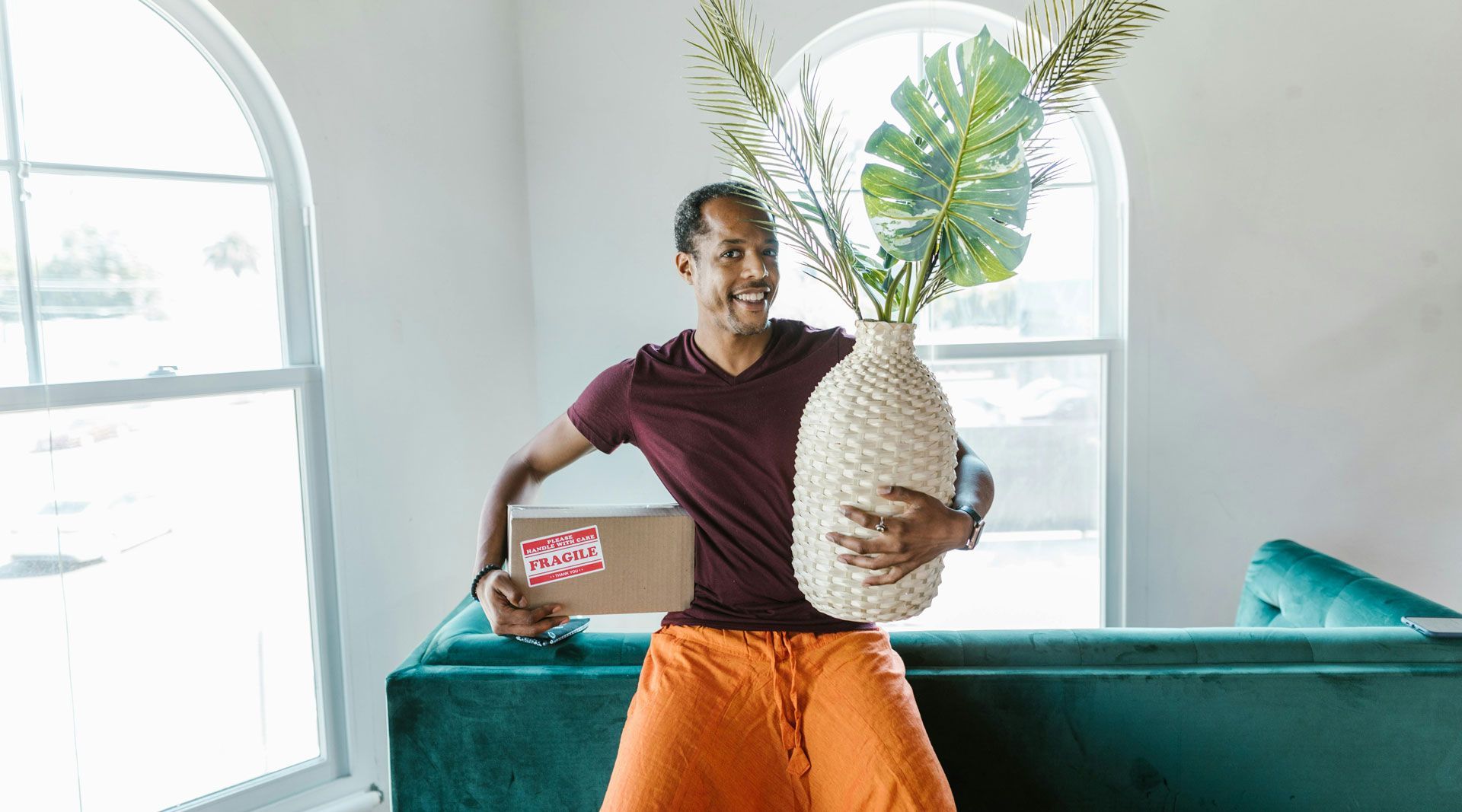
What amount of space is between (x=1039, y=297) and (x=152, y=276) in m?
2.26

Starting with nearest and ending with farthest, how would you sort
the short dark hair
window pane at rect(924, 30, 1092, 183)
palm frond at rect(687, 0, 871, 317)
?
palm frond at rect(687, 0, 871, 317) < the short dark hair < window pane at rect(924, 30, 1092, 183)

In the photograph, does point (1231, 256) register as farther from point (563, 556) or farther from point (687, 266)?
point (563, 556)

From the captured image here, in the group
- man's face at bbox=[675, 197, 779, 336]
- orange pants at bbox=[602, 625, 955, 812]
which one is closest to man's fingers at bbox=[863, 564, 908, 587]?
orange pants at bbox=[602, 625, 955, 812]

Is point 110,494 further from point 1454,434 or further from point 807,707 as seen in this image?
point 1454,434

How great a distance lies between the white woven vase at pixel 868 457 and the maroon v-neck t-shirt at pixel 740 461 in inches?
8.2

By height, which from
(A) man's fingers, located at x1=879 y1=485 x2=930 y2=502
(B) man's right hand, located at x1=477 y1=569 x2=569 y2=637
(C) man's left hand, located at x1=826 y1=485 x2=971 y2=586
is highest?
(A) man's fingers, located at x1=879 y1=485 x2=930 y2=502

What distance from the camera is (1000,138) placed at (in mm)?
994

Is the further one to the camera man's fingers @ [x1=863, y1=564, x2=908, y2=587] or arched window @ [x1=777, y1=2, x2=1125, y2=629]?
arched window @ [x1=777, y1=2, x2=1125, y2=629]

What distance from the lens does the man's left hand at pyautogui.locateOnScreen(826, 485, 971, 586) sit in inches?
41.1

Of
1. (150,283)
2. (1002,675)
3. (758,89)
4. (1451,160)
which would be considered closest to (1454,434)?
(1451,160)

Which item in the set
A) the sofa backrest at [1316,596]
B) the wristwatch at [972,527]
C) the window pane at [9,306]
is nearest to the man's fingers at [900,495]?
the wristwatch at [972,527]

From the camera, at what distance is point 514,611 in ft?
4.31

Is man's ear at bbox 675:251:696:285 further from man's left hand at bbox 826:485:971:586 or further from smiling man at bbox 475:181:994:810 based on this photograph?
man's left hand at bbox 826:485:971:586

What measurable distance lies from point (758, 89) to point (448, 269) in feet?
4.45
